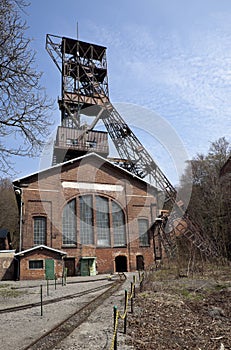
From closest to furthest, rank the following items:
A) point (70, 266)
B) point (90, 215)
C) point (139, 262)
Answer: point (70, 266) → point (90, 215) → point (139, 262)

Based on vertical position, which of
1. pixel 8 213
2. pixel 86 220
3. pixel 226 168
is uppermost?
pixel 226 168

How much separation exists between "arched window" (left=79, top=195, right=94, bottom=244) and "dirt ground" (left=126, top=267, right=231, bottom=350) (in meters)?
11.4

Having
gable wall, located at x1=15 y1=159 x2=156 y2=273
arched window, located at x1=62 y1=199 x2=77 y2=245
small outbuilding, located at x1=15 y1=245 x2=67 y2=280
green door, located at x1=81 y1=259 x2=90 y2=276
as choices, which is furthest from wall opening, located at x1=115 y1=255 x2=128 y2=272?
small outbuilding, located at x1=15 y1=245 x2=67 y2=280

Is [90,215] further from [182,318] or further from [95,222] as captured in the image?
[182,318]

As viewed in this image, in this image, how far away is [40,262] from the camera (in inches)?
789

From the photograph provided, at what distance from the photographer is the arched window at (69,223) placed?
22312 millimetres

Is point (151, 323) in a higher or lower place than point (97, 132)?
lower

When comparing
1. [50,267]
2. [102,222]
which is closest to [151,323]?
[50,267]

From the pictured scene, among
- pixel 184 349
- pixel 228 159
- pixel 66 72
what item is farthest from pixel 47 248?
pixel 228 159

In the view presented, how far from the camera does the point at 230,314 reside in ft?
25.4

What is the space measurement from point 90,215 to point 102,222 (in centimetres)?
118

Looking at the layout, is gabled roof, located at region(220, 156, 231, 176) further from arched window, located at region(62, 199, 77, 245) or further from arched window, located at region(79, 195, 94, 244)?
arched window, located at region(62, 199, 77, 245)

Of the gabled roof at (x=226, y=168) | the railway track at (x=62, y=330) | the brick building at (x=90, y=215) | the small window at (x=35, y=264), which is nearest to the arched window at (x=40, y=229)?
the brick building at (x=90, y=215)

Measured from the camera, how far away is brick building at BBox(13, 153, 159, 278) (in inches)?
858
